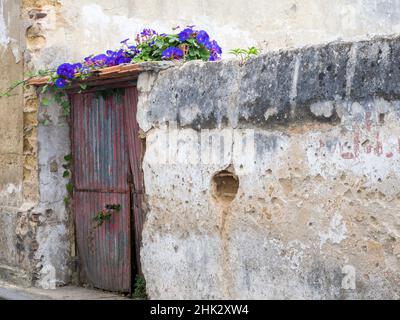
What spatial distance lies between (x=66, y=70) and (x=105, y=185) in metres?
1.12

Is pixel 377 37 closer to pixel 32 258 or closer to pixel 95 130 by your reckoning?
pixel 95 130

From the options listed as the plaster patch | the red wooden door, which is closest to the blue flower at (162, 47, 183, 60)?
the red wooden door

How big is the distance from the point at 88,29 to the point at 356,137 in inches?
149

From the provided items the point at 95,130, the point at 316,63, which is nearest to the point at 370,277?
the point at 316,63

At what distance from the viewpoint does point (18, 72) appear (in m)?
8.24

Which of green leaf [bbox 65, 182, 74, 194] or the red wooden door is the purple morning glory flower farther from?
green leaf [bbox 65, 182, 74, 194]

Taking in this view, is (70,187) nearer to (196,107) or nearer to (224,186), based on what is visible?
(196,107)

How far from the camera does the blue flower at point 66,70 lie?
746 centimetres

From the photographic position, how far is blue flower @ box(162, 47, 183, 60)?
6828 millimetres

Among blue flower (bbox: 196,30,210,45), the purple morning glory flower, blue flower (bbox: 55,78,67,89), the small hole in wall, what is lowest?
the small hole in wall

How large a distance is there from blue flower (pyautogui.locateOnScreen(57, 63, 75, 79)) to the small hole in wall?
6.45ft

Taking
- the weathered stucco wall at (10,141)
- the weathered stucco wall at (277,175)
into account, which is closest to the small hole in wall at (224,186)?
the weathered stucco wall at (277,175)

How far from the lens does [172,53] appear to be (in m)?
6.83

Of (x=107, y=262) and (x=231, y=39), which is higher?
(x=231, y=39)
